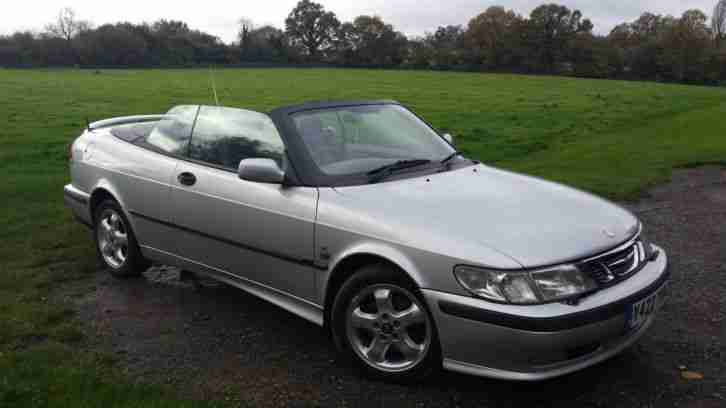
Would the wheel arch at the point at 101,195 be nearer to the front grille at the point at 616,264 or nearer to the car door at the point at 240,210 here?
the car door at the point at 240,210

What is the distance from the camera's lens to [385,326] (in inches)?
144

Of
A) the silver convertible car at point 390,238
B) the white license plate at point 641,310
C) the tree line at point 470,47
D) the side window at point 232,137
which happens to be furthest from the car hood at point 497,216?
the tree line at point 470,47

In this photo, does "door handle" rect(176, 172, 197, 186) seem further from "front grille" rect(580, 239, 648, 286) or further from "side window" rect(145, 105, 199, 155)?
"front grille" rect(580, 239, 648, 286)

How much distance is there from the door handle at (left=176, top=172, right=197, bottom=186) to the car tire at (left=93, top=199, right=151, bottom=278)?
3.01 ft

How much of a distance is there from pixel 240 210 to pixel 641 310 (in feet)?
7.93

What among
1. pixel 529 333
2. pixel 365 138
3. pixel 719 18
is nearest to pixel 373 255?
pixel 529 333

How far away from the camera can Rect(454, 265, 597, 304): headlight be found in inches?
127

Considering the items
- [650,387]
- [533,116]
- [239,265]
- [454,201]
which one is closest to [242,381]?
[239,265]

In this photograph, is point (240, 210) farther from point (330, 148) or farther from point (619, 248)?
point (619, 248)

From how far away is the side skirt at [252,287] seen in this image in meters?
4.09

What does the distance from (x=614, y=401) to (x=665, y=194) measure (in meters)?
6.39

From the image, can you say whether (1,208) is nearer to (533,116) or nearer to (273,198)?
(273,198)

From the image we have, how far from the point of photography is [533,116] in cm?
2175

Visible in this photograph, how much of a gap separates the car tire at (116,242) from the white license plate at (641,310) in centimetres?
373
